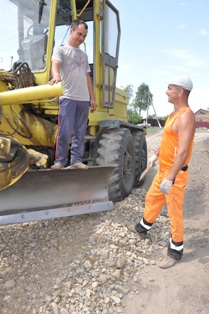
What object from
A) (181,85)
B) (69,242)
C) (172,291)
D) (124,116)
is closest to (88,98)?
(181,85)

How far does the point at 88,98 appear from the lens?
3924 mm

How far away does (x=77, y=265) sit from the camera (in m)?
3.18

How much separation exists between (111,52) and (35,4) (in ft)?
5.23

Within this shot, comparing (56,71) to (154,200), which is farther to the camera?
(154,200)

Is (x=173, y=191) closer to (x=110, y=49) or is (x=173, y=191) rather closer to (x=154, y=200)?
(x=154, y=200)

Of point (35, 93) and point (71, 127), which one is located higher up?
point (35, 93)

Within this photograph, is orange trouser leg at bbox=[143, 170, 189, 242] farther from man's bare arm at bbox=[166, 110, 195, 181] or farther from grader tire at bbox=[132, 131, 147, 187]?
grader tire at bbox=[132, 131, 147, 187]

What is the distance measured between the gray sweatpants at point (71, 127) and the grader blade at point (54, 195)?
314 mm

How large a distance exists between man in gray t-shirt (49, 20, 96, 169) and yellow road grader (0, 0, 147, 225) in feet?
0.95

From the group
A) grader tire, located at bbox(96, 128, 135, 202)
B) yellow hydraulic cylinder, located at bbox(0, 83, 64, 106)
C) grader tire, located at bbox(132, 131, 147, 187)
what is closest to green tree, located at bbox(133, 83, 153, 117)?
grader tire, located at bbox(132, 131, 147, 187)

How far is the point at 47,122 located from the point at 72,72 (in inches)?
31.9

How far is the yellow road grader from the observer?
3004 mm

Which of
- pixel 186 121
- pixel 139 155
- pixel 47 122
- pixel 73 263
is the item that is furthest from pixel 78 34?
pixel 139 155

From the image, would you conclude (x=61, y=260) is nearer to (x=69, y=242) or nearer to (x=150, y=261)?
(x=69, y=242)
